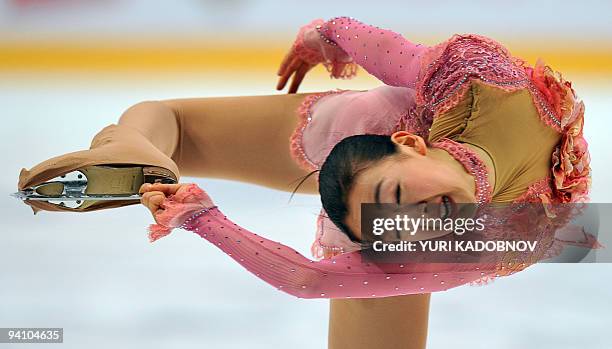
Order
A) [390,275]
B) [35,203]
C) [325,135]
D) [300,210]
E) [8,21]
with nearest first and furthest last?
[390,275] → [35,203] → [300,210] → [325,135] → [8,21]

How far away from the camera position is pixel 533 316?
2.30m

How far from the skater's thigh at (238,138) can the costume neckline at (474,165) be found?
626 mm

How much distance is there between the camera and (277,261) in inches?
55.9

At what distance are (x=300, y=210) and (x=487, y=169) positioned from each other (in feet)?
1.51

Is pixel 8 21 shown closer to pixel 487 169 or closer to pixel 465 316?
pixel 465 316

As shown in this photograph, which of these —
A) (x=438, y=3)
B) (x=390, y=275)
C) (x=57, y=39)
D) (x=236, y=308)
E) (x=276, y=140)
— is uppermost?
(x=438, y=3)

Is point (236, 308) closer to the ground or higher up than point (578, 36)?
closer to the ground

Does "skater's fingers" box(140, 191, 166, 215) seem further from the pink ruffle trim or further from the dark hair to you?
the pink ruffle trim

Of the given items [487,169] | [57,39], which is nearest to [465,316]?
[487,169]

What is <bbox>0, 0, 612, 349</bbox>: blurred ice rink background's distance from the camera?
219 cm

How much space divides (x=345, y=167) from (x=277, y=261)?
0.63 ft

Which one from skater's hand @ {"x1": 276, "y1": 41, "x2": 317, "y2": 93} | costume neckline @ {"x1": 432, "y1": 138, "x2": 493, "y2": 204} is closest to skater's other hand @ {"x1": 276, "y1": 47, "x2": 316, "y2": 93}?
skater's hand @ {"x1": 276, "y1": 41, "x2": 317, "y2": 93}

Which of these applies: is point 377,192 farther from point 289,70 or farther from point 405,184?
point 289,70

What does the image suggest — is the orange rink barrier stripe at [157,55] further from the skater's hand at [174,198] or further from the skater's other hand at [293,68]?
the skater's hand at [174,198]
